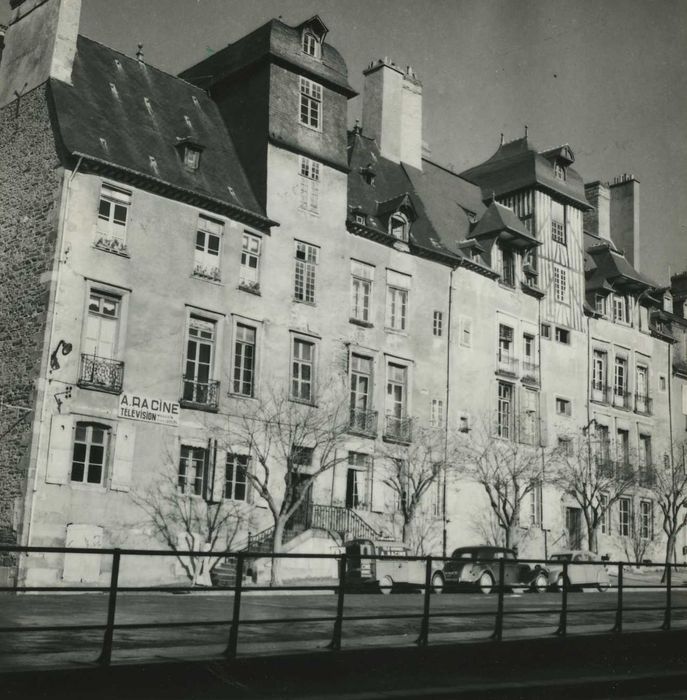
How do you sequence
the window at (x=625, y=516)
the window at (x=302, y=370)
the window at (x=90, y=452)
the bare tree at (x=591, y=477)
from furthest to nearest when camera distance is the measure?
the window at (x=625, y=516)
the bare tree at (x=591, y=477)
the window at (x=302, y=370)
the window at (x=90, y=452)

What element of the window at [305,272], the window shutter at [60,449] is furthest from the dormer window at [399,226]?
the window shutter at [60,449]

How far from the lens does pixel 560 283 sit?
45.0 meters

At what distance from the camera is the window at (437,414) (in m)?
37.4

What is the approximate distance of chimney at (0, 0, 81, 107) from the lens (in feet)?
99.2

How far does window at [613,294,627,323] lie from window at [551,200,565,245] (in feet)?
16.3

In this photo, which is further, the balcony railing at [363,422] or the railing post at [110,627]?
the balcony railing at [363,422]

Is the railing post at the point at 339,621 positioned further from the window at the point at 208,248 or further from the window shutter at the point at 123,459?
the window at the point at 208,248

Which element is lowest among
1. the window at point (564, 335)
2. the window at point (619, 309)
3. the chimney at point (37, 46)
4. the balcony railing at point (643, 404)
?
the balcony railing at point (643, 404)

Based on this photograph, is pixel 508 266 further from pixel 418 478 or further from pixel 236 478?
pixel 236 478

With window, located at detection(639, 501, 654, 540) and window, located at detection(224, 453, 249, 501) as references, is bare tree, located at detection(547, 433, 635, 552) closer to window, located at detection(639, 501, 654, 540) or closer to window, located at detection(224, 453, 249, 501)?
window, located at detection(639, 501, 654, 540)

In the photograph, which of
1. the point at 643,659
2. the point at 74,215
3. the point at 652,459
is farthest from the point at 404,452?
the point at 643,659

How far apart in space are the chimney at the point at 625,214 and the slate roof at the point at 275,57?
925 inches

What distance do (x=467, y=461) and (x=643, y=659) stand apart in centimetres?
2458

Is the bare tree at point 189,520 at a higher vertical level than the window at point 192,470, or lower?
lower
